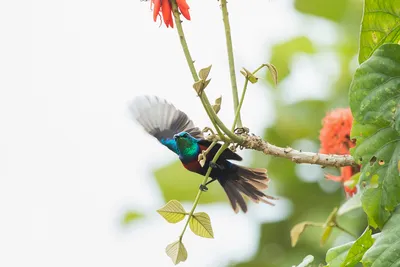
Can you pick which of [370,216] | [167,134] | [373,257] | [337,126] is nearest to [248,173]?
[167,134]

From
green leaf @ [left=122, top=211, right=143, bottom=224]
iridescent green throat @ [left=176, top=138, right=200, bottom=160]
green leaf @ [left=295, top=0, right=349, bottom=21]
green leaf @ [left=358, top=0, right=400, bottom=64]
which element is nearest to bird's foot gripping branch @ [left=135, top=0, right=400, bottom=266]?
green leaf @ [left=358, top=0, right=400, bottom=64]

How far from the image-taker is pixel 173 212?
177cm

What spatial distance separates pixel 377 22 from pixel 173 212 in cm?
64

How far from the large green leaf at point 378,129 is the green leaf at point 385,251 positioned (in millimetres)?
86

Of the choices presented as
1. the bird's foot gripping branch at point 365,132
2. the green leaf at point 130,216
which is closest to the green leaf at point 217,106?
the bird's foot gripping branch at point 365,132

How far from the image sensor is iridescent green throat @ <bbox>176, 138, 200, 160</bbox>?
2.10 meters

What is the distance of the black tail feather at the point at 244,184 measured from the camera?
7.61ft

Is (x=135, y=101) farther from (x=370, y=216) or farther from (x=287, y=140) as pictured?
(x=287, y=140)

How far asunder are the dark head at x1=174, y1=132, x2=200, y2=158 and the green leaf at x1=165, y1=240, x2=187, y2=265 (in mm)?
A: 396

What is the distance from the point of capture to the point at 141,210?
Answer: 420 cm

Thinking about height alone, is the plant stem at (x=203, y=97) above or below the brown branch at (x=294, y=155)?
above

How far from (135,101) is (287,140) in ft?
5.40

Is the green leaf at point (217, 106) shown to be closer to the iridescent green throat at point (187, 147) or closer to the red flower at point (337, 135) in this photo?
the iridescent green throat at point (187, 147)

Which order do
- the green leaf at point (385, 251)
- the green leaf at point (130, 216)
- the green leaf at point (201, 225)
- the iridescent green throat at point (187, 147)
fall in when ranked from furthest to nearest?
the green leaf at point (130, 216) → the iridescent green throat at point (187, 147) → the green leaf at point (201, 225) → the green leaf at point (385, 251)
